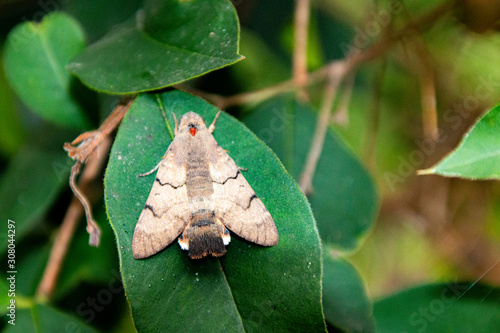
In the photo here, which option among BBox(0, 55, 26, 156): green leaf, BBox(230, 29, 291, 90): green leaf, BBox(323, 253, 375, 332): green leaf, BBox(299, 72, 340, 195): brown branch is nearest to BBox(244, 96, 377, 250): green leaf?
BBox(299, 72, 340, 195): brown branch

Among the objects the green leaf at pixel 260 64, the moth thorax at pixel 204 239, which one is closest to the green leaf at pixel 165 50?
the moth thorax at pixel 204 239

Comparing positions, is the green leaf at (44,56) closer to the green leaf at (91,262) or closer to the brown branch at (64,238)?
the brown branch at (64,238)

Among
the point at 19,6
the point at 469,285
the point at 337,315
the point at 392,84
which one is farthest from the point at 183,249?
the point at 392,84

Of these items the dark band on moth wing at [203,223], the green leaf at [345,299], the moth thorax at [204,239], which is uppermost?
the moth thorax at [204,239]

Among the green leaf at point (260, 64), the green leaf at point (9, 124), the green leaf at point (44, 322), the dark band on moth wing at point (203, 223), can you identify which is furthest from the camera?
the green leaf at point (260, 64)

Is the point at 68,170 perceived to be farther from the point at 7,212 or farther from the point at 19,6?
the point at 19,6
